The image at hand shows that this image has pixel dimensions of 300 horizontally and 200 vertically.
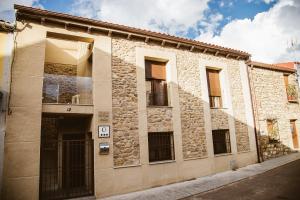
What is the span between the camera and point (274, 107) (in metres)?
13.4

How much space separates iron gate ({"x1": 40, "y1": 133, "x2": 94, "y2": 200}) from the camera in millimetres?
8227

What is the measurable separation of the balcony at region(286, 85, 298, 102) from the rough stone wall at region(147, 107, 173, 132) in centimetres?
1013

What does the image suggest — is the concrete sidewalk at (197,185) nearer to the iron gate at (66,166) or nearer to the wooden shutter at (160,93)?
the iron gate at (66,166)

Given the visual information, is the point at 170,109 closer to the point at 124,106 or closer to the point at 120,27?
the point at 124,106

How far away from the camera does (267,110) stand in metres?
13.0

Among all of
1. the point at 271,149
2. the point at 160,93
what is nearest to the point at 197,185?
the point at 160,93

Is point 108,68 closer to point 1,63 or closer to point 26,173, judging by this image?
point 1,63

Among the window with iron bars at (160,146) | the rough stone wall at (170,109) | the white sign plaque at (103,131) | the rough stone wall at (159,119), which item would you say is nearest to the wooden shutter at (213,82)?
the rough stone wall at (170,109)

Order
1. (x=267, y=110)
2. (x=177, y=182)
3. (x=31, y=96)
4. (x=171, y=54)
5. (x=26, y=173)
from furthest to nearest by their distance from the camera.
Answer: (x=267, y=110), (x=171, y=54), (x=177, y=182), (x=31, y=96), (x=26, y=173)

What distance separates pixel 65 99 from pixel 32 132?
3.16 m

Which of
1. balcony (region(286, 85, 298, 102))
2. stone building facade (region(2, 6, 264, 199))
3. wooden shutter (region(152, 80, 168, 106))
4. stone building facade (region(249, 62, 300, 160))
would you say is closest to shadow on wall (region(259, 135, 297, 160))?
stone building facade (region(249, 62, 300, 160))

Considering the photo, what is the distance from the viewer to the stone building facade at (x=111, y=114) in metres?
6.99

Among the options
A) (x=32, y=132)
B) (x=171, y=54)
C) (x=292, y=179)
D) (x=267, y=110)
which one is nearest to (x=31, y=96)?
(x=32, y=132)

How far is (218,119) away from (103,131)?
6.06 metres
